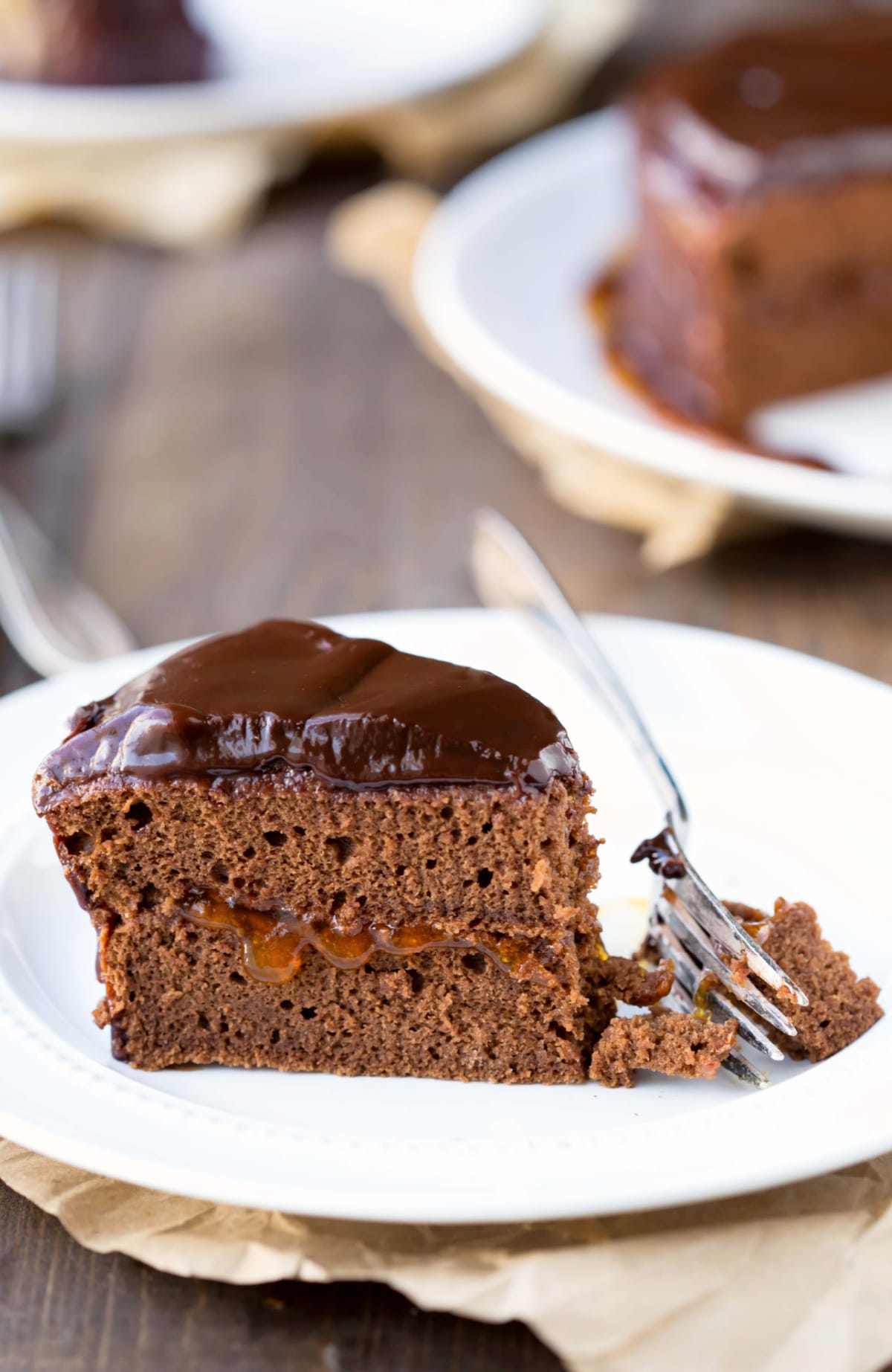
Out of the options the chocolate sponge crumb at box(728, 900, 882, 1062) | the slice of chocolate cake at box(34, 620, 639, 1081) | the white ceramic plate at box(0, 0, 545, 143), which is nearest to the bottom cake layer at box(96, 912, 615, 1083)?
the slice of chocolate cake at box(34, 620, 639, 1081)

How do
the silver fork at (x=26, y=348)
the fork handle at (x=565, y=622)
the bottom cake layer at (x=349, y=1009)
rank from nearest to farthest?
the bottom cake layer at (x=349, y=1009), the fork handle at (x=565, y=622), the silver fork at (x=26, y=348)

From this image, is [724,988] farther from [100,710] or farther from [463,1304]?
[100,710]

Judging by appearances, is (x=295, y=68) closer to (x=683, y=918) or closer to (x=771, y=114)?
(x=771, y=114)

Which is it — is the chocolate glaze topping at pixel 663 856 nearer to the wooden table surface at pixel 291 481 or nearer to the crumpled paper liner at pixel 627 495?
the wooden table surface at pixel 291 481

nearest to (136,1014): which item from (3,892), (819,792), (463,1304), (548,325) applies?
(3,892)

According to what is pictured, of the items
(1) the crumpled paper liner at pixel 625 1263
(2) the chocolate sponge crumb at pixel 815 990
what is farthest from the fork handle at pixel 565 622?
(1) the crumpled paper liner at pixel 625 1263

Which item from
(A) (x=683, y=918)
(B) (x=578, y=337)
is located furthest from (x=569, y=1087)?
(B) (x=578, y=337)

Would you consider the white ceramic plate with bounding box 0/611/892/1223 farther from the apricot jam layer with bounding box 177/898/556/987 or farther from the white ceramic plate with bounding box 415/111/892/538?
the white ceramic plate with bounding box 415/111/892/538
